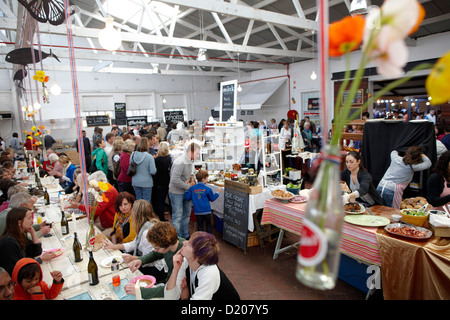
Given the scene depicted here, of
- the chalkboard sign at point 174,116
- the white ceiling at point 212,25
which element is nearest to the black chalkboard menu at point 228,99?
the white ceiling at point 212,25

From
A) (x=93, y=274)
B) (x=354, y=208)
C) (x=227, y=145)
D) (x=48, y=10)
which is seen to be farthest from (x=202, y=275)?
(x=227, y=145)

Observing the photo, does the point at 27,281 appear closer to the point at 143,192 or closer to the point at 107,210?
the point at 107,210

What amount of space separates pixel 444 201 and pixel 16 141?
44.3ft

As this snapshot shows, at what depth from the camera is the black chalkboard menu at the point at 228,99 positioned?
21.7 ft

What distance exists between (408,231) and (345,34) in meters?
2.28

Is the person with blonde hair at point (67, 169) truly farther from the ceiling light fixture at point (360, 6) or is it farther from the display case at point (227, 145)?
the ceiling light fixture at point (360, 6)

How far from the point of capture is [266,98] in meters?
13.6

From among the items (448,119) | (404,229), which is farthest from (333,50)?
(448,119)

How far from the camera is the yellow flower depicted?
0.60 metres

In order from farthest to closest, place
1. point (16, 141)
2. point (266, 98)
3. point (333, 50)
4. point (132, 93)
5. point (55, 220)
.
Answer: point (132, 93) < point (266, 98) < point (16, 141) < point (55, 220) < point (333, 50)

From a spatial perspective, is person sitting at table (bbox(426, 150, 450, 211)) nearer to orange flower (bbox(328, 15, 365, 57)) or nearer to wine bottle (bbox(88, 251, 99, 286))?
orange flower (bbox(328, 15, 365, 57))

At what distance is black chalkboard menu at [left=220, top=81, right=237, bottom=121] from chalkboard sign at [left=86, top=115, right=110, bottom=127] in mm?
9140

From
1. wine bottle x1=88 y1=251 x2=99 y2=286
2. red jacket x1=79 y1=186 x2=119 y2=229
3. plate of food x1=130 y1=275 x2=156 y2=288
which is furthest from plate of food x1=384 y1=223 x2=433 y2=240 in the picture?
red jacket x1=79 y1=186 x2=119 y2=229

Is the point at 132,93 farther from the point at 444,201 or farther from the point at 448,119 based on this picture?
the point at 444,201
